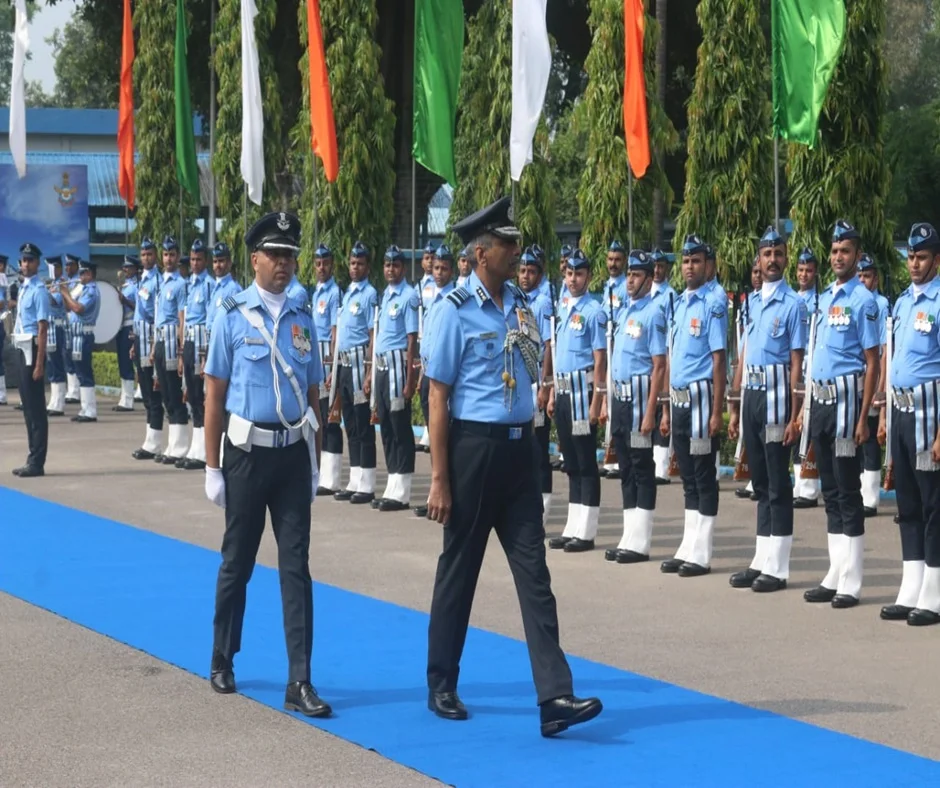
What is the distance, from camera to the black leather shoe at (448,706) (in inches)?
287

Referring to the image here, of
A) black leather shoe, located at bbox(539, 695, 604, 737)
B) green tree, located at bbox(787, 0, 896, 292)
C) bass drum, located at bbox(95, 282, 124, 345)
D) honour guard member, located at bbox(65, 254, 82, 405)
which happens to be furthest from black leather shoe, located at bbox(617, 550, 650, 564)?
bass drum, located at bbox(95, 282, 124, 345)

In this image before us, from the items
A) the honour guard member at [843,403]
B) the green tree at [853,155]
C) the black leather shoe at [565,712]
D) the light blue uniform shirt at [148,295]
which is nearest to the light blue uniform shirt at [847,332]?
the honour guard member at [843,403]

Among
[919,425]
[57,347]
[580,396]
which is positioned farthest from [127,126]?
[919,425]

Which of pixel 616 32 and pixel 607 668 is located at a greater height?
pixel 616 32

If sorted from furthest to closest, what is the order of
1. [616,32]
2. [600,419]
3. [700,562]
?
1. [616,32]
2. [600,419]
3. [700,562]

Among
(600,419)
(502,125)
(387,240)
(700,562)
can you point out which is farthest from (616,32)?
(700,562)

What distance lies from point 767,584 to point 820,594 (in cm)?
39

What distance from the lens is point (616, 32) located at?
1997 cm

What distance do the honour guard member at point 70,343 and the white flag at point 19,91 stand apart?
9.21 ft

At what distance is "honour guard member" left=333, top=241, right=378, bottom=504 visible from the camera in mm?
14883

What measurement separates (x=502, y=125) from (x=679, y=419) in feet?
38.5

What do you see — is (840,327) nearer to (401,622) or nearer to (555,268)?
(401,622)

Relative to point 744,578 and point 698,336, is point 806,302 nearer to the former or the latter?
point 698,336

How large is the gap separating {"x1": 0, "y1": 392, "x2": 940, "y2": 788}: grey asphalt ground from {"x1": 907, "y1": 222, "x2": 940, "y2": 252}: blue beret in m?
2.15
